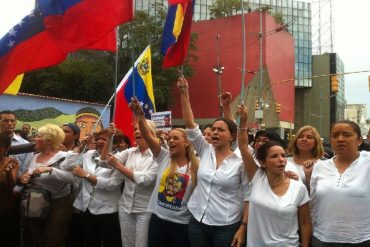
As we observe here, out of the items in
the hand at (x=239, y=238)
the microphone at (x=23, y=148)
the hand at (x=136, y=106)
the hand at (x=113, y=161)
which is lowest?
the hand at (x=239, y=238)

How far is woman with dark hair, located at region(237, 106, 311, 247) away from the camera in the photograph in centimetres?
379

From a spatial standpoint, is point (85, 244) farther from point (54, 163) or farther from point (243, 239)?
point (243, 239)

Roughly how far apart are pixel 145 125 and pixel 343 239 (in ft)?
7.48

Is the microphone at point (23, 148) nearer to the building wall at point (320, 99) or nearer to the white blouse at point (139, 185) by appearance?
the white blouse at point (139, 185)

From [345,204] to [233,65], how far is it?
1515 inches

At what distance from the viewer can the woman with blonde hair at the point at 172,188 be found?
15.1 feet

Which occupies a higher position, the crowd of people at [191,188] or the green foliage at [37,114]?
the green foliage at [37,114]

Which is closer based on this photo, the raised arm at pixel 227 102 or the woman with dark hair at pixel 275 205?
the woman with dark hair at pixel 275 205

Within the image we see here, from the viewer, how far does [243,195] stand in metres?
4.25

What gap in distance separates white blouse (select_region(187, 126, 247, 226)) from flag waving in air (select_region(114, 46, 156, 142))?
293cm

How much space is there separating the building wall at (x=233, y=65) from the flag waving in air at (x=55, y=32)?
34786 millimetres

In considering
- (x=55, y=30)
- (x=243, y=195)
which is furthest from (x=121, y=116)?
(x=243, y=195)

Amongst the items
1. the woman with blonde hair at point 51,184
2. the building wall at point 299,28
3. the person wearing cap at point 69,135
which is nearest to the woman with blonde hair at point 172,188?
the woman with blonde hair at point 51,184

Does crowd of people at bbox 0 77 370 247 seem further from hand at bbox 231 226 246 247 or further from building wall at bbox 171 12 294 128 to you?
building wall at bbox 171 12 294 128
